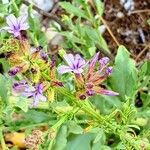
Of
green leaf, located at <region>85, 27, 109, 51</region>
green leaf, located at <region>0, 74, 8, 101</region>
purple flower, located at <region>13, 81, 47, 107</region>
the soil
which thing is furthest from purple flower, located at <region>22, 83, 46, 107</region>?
the soil

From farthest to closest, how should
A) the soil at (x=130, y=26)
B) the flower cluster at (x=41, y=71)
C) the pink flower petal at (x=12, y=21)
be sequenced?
the soil at (x=130, y=26) < the pink flower petal at (x=12, y=21) < the flower cluster at (x=41, y=71)

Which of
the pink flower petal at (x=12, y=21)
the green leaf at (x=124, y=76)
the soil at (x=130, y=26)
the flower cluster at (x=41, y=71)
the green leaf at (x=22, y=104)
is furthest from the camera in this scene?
the soil at (x=130, y=26)

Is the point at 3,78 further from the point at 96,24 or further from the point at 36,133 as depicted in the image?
the point at 96,24

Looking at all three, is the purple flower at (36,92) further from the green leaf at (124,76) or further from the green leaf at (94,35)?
the green leaf at (94,35)

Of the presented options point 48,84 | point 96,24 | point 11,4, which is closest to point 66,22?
point 96,24

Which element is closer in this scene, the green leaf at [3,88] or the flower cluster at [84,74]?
the flower cluster at [84,74]

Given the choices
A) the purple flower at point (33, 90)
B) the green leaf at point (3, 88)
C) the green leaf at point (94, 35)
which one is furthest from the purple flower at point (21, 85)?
the green leaf at point (94, 35)

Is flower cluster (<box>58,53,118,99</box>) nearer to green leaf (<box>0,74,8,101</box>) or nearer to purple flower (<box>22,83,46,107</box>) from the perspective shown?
purple flower (<box>22,83,46,107</box>)

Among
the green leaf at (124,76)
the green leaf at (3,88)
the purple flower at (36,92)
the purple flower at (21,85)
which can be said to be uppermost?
the purple flower at (21,85)
